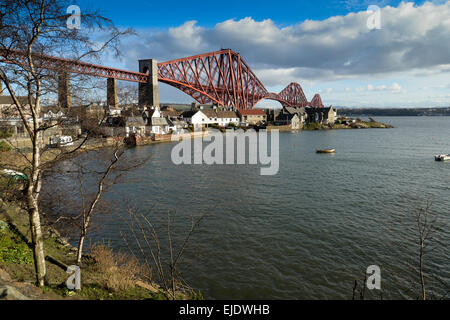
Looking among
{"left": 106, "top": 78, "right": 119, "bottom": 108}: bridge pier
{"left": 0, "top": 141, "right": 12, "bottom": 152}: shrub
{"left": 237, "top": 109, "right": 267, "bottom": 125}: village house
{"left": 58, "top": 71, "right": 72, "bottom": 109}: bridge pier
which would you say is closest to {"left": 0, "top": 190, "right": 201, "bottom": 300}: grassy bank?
{"left": 58, "top": 71, "right": 72, "bottom": 109}: bridge pier

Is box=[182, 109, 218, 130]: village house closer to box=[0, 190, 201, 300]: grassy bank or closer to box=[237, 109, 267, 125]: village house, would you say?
box=[237, 109, 267, 125]: village house

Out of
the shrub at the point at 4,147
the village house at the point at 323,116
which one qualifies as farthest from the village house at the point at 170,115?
the village house at the point at 323,116

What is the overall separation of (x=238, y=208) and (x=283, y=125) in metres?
75.8

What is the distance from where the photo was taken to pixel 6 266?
740 cm

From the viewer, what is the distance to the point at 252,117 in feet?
307

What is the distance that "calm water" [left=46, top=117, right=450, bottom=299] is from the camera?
9.01 meters

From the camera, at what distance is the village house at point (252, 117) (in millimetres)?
90250

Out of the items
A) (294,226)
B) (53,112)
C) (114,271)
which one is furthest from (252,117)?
(53,112)

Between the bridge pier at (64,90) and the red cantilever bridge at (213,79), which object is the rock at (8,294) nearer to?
the bridge pier at (64,90)

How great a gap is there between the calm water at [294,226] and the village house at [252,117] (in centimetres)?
6659

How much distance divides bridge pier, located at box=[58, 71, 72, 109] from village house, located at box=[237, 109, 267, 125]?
82.5m

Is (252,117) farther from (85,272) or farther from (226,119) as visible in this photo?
(85,272)

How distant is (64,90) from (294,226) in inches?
439

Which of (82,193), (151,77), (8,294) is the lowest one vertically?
(8,294)
